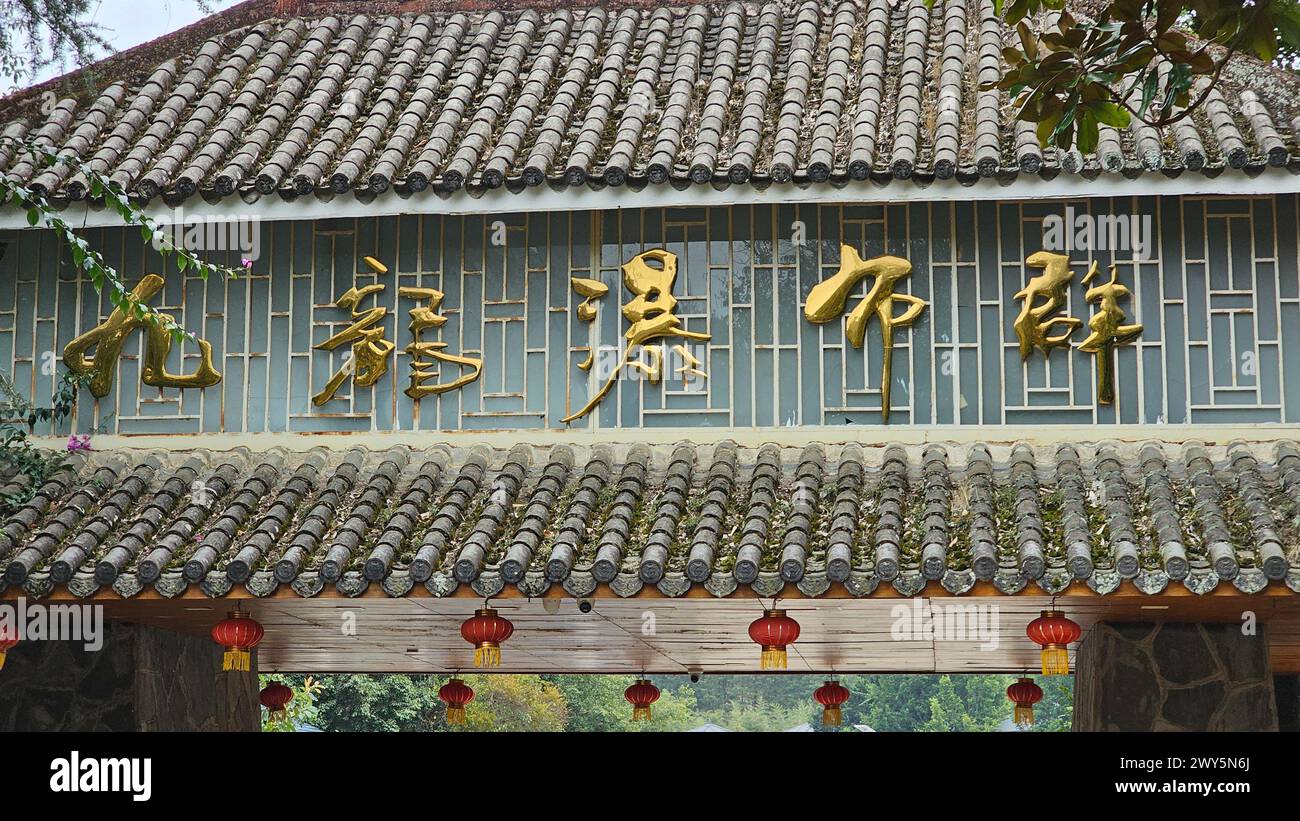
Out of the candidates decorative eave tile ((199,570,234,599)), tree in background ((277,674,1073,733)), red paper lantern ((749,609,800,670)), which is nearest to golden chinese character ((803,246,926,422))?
red paper lantern ((749,609,800,670))

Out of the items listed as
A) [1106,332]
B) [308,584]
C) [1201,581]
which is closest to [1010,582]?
[1201,581]

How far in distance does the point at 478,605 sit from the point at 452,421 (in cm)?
107

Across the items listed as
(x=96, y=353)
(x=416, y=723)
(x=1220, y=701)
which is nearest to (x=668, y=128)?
(x=96, y=353)

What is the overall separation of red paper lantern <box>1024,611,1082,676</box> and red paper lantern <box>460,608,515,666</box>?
274 cm

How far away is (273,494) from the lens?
27.8ft

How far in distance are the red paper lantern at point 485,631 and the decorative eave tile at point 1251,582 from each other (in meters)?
3.62

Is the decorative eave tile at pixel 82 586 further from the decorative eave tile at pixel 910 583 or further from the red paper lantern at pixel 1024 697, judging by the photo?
the red paper lantern at pixel 1024 697

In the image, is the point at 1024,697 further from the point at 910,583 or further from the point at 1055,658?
the point at 910,583

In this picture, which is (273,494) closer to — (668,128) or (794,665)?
(668,128)

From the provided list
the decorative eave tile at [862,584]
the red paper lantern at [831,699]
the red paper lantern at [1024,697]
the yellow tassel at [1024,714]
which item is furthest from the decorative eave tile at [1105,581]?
the red paper lantern at [831,699]

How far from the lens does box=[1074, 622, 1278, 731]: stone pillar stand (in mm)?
8375

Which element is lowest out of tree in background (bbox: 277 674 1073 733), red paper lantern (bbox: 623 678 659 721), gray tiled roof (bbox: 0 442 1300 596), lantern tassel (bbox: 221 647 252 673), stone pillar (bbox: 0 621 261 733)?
tree in background (bbox: 277 674 1073 733)

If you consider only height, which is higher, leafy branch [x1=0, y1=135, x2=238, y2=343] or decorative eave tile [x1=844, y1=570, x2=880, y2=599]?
leafy branch [x1=0, y1=135, x2=238, y2=343]

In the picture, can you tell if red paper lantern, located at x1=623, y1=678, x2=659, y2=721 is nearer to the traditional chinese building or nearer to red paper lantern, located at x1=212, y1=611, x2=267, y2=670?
the traditional chinese building
